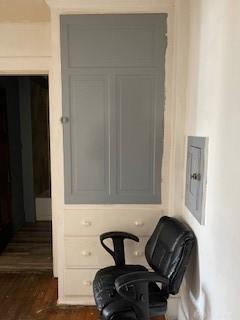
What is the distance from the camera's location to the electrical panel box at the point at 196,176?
146 centimetres

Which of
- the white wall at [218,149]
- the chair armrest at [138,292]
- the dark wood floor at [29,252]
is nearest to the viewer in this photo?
the white wall at [218,149]

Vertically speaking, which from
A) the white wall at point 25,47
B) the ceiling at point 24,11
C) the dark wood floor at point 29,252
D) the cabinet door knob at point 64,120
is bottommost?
the dark wood floor at point 29,252

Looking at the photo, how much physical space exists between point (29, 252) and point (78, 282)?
1.21 meters

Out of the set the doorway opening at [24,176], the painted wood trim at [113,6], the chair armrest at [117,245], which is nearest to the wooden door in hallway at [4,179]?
the doorway opening at [24,176]

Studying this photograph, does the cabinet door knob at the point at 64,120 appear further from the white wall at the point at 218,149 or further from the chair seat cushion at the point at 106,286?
the chair seat cushion at the point at 106,286

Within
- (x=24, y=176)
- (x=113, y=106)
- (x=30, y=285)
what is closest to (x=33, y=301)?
(x=30, y=285)

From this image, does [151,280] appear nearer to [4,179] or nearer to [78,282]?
[78,282]

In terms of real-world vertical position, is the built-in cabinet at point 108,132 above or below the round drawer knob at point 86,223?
above

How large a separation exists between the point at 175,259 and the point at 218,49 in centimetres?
115

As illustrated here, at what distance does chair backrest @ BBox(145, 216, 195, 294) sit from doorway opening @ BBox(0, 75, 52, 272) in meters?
1.47

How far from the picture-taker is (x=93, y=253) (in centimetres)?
218

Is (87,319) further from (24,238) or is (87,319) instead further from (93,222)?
(24,238)

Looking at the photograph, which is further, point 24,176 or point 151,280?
point 24,176

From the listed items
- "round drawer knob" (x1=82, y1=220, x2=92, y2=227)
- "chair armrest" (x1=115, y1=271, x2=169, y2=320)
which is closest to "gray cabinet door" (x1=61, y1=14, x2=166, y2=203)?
"round drawer knob" (x1=82, y1=220, x2=92, y2=227)
